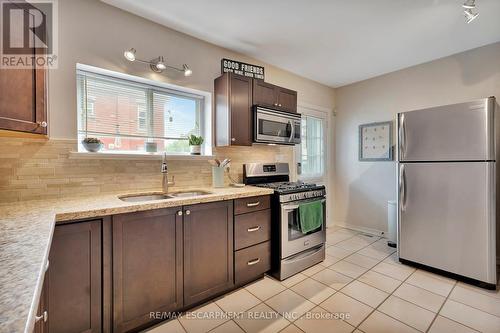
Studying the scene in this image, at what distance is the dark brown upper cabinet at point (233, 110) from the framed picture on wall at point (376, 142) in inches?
86.8

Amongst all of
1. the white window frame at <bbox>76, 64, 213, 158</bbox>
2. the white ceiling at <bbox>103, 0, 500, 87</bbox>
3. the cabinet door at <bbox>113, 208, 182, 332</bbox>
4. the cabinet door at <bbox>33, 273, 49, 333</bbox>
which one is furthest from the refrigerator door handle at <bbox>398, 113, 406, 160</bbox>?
the cabinet door at <bbox>33, 273, 49, 333</bbox>

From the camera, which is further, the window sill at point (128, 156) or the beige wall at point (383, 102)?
the beige wall at point (383, 102)

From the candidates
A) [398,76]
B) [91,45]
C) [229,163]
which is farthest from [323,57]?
[91,45]

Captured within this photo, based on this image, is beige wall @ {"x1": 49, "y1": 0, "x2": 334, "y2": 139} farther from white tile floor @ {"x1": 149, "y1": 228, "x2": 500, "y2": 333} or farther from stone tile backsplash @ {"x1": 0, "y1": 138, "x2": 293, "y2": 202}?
white tile floor @ {"x1": 149, "y1": 228, "x2": 500, "y2": 333}

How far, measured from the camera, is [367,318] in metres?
1.77

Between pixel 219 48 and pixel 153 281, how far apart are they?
2.52m

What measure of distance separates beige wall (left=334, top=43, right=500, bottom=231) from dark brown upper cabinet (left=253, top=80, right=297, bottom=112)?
151cm

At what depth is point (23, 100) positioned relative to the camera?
1.33 meters

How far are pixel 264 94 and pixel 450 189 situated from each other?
7.30 ft

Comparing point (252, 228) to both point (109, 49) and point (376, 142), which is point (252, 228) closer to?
point (109, 49)

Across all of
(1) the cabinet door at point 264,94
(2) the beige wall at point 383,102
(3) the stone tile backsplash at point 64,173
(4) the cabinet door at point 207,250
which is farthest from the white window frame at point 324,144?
(4) the cabinet door at point 207,250

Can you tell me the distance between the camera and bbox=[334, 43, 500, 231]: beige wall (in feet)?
9.09

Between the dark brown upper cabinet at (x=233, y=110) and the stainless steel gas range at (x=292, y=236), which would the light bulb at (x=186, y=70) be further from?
the stainless steel gas range at (x=292, y=236)

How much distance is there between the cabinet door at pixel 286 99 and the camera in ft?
9.62
